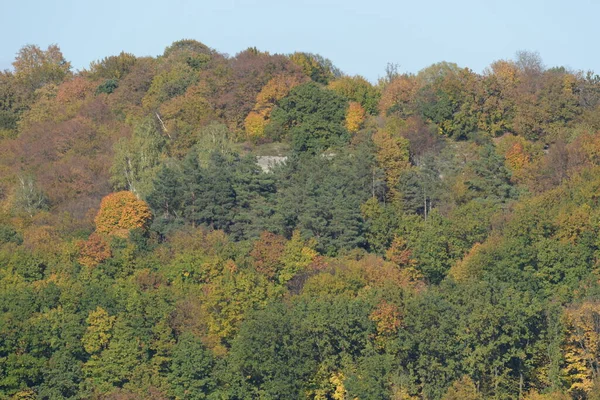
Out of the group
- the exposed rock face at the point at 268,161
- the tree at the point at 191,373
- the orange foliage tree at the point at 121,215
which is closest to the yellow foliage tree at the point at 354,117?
the exposed rock face at the point at 268,161

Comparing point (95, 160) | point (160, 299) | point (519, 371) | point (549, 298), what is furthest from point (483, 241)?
point (95, 160)

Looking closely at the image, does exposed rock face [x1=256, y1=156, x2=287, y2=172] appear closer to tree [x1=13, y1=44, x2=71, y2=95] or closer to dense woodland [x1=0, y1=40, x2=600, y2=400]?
dense woodland [x1=0, y1=40, x2=600, y2=400]

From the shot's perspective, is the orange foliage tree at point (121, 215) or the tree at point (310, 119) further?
the tree at point (310, 119)

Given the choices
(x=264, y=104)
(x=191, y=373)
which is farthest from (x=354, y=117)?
(x=191, y=373)

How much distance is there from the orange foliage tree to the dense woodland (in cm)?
13

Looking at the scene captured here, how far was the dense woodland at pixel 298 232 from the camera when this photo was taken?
58.4 metres

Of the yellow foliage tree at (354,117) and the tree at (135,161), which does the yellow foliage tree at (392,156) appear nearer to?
the yellow foliage tree at (354,117)

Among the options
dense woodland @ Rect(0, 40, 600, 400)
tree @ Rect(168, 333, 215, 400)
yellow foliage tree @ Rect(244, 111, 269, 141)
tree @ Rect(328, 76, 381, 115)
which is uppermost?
A: tree @ Rect(328, 76, 381, 115)

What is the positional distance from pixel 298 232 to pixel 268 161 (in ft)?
32.5

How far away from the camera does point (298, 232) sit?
69.8 metres

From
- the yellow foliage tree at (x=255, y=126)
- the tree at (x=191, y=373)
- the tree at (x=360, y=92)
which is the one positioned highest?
the tree at (x=360, y=92)

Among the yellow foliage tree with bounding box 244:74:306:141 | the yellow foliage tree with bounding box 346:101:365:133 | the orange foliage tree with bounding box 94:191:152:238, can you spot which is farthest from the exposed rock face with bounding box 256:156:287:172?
the orange foliage tree with bounding box 94:191:152:238

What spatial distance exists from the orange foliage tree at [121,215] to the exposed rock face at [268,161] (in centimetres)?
843

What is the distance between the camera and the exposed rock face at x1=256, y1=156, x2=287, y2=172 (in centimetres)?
7762
